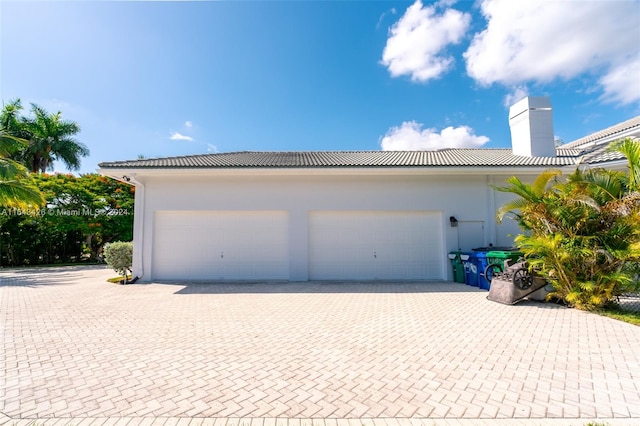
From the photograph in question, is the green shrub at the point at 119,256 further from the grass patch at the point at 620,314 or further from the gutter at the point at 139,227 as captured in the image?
the grass patch at the point at 620,314

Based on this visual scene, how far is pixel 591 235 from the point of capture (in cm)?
626

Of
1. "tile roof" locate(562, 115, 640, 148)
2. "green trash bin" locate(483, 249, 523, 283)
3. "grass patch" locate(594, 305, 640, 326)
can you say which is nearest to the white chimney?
"tile roof" locate(562, 115, 640, 148)

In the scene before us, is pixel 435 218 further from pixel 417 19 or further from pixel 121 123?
pixel 121 123

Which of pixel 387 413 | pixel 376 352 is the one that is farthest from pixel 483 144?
pixel 387 413

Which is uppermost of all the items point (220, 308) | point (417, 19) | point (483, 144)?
point (417, 19)

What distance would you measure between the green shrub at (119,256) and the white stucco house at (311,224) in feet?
1.69

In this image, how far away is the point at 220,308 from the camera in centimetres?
680

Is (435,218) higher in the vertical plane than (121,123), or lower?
lower

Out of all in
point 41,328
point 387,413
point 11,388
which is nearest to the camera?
point 387,413

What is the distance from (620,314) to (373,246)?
6.53 metres

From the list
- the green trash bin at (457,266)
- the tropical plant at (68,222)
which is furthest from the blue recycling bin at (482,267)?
the tropical plant at (68,222)

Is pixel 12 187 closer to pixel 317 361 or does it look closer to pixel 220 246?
pixel 220 246

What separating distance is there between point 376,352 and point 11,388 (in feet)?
14.9

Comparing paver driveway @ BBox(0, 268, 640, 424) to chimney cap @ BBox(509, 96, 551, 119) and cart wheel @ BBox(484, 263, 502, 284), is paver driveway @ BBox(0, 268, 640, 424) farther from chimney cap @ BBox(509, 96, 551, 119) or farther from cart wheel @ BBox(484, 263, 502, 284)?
chimney cap @ BBox(509, 96, 551, 119)
